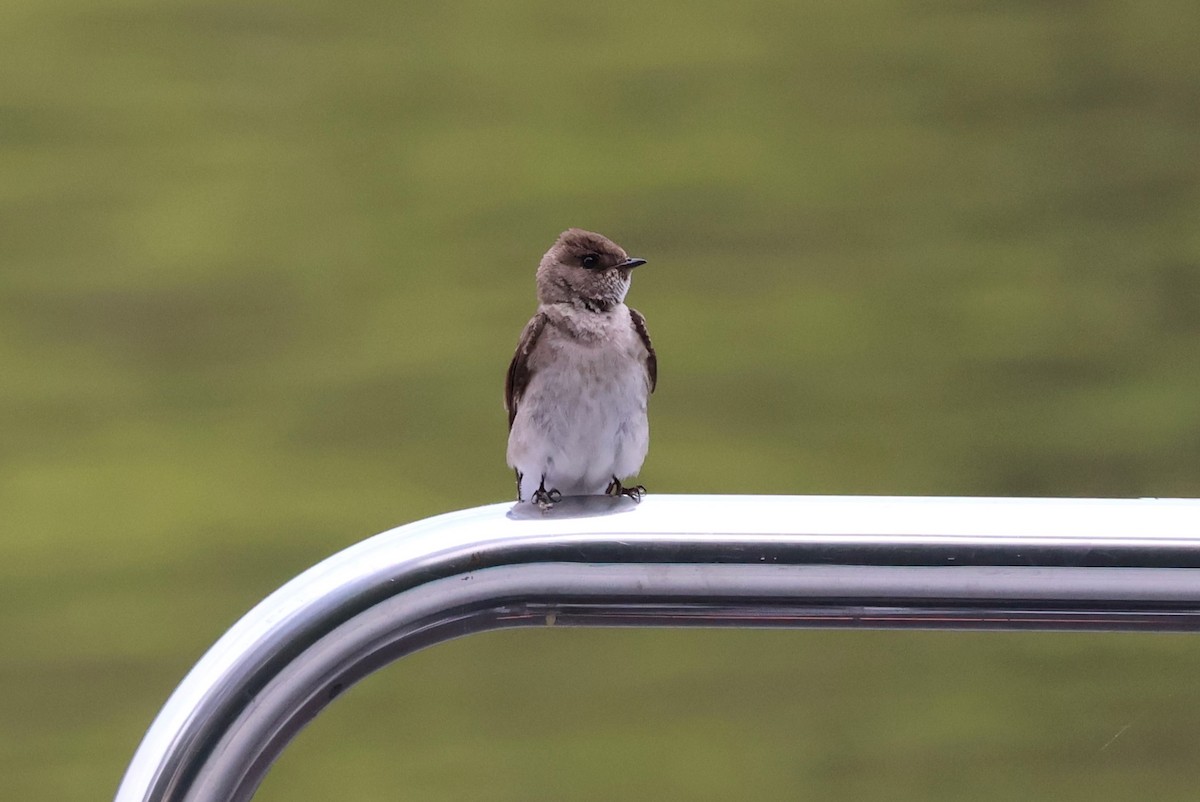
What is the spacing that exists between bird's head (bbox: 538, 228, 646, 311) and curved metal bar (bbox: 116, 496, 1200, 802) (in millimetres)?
1172

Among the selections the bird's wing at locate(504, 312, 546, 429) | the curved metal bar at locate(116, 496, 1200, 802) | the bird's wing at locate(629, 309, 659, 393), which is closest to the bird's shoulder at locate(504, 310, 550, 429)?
the bird's wing at locate(504, 312, 546, 429)

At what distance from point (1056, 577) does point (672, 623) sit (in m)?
0.19

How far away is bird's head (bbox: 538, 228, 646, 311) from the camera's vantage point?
75.8 inches

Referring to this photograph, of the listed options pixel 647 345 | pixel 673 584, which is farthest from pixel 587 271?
pixel 673 584

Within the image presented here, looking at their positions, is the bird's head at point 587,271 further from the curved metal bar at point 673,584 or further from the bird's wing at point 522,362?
the curved metal bar at point 673,584

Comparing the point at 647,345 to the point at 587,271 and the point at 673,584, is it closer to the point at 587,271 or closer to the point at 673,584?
the point at 587,271

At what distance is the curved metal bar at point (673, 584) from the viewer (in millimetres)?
682

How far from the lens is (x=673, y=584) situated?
2.43 ft

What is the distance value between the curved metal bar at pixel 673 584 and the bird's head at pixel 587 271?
1172 mm

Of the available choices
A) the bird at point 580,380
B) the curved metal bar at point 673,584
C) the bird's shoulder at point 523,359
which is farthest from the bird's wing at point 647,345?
the curved metal bar at point 673,584

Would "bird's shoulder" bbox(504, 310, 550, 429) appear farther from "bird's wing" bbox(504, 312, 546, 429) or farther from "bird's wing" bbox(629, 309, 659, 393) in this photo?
"bird's wing" bbox(629, 309, 659, 393)

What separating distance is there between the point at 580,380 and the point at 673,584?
3.61ft

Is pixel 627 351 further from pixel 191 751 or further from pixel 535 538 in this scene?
pixel 191 751

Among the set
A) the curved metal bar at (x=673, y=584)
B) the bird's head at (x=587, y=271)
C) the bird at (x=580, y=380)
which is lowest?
the curved metal bar at (x=673, y=584)
